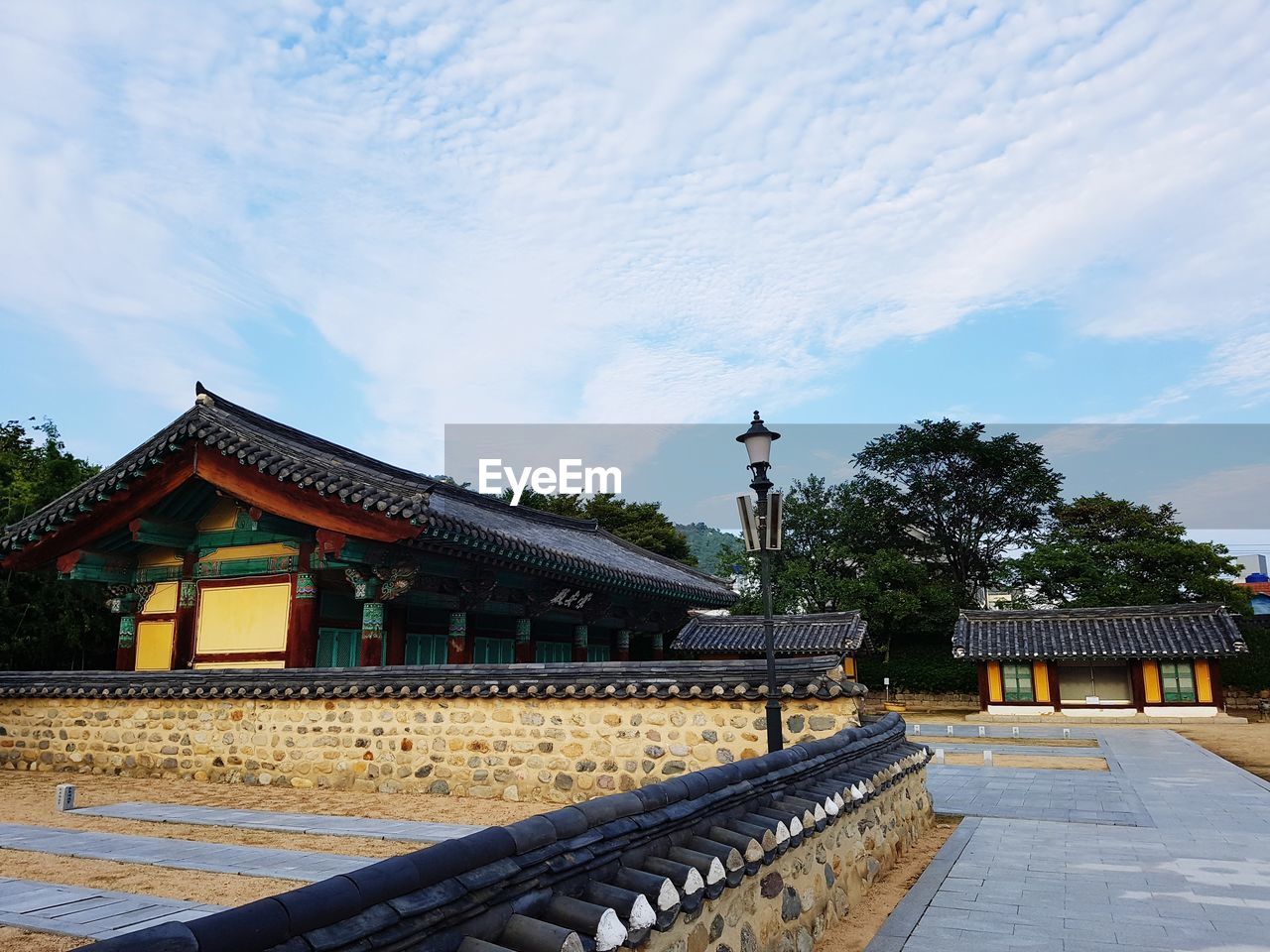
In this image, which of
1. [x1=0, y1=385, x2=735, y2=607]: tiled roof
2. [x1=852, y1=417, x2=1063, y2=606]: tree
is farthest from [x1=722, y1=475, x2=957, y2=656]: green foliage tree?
[x1=0, y1=385, x2=735, y2=607]: tiled roof

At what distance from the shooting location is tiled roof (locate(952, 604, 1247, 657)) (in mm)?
28656

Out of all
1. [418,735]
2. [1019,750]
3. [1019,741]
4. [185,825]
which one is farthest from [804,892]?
[1019,741]

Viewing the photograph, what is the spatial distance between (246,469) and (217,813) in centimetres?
537

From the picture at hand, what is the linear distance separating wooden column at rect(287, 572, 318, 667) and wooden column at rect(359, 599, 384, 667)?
88 centimetres

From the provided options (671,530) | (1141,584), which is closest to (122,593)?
(671,530)

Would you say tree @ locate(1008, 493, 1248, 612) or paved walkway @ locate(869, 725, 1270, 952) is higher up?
tree @ locate(1008, 493, 1248, 612)

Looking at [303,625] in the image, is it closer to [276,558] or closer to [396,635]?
[276,558]

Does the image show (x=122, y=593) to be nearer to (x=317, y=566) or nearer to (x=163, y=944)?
(x=317, y=566)

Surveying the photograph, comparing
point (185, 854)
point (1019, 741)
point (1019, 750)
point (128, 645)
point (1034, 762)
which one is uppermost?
point (128, 645)

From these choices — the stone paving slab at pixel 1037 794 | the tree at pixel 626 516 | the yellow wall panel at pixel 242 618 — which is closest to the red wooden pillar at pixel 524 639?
the yellow wall panel at pixel 242 618

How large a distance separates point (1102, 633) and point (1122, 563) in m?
8.03

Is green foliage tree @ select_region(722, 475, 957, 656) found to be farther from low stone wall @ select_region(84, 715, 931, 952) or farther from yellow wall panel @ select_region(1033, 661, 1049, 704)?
low stone wall @ select_region(84, 715, 931, 952)

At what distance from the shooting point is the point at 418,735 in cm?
1038

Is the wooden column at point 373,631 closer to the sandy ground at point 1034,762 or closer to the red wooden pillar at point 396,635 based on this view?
the red wooden pillar at point 396,635
